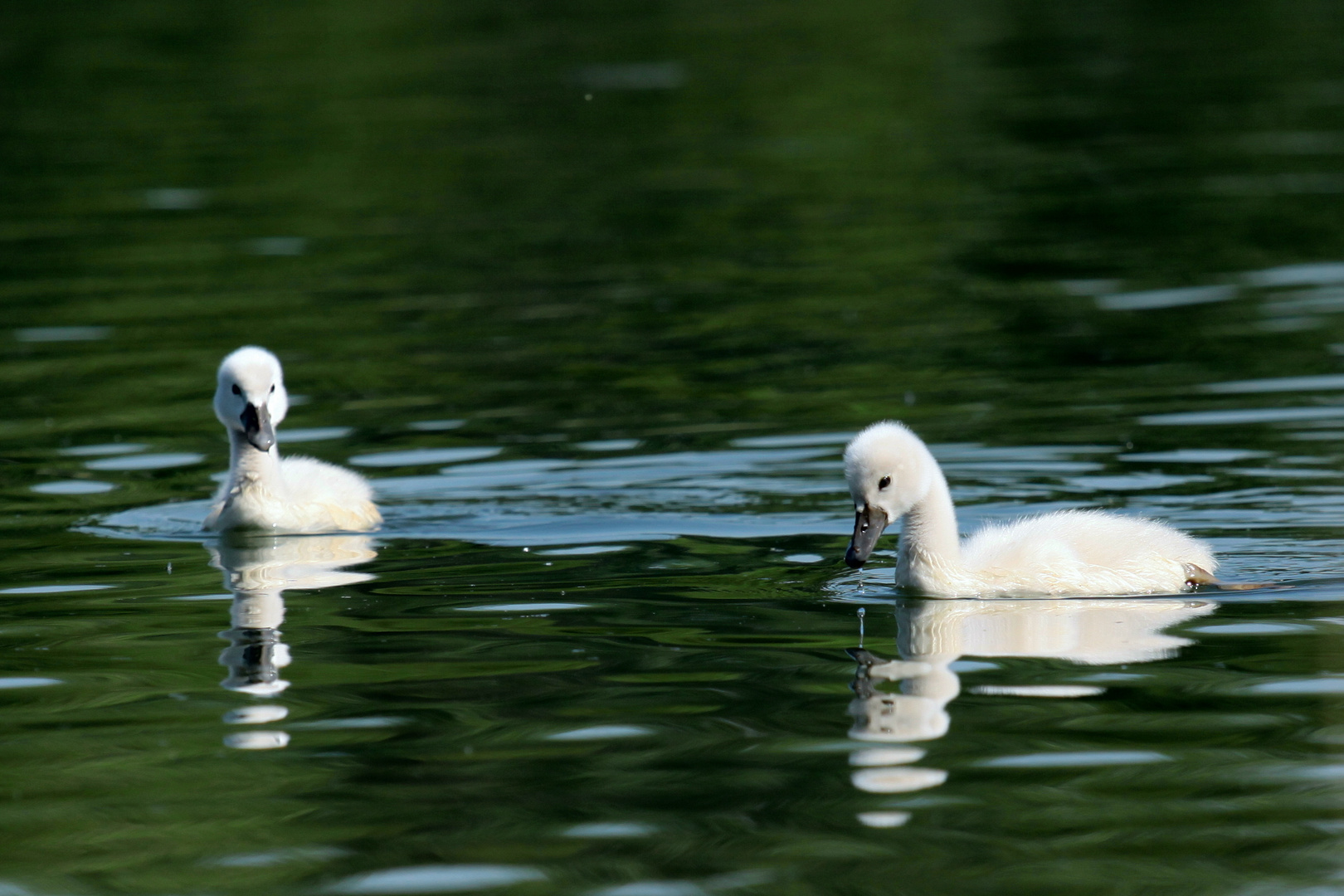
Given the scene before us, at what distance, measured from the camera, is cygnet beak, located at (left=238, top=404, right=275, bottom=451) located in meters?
11.2

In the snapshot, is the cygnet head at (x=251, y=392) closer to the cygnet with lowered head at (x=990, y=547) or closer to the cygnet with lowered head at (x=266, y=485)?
the cygnet with lowered head at (x=266, y=485)

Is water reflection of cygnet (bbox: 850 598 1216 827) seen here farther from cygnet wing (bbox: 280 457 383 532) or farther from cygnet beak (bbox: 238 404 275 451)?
cygnet beak (bbox: 238 404 275 451)

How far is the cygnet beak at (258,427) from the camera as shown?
11.2 metres

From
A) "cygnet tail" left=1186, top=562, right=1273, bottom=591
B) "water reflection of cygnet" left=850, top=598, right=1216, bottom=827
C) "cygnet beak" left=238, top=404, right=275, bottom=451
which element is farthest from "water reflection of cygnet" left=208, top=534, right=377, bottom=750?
"cygnet tail" left=1186, top=562, right=1273, bottom=591

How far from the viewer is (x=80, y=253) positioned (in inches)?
822

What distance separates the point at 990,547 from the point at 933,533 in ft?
0.90

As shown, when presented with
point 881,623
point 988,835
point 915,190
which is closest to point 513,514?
point 881,623

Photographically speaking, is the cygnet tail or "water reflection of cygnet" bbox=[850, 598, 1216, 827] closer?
"water reflection of cygnet" bbox=[850, 598, 1216, 827]

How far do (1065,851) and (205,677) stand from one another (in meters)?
3.61

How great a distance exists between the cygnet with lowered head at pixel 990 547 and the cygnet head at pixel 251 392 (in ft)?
12.1

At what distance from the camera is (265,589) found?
9.90 m

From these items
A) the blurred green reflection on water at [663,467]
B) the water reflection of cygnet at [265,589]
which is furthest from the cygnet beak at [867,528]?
the water reflection of cygnet at [265,589]

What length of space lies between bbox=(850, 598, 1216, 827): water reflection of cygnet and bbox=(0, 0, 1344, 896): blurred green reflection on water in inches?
1.7

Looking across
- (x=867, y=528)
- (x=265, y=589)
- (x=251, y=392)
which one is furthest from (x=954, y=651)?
(x=251, y=392)
